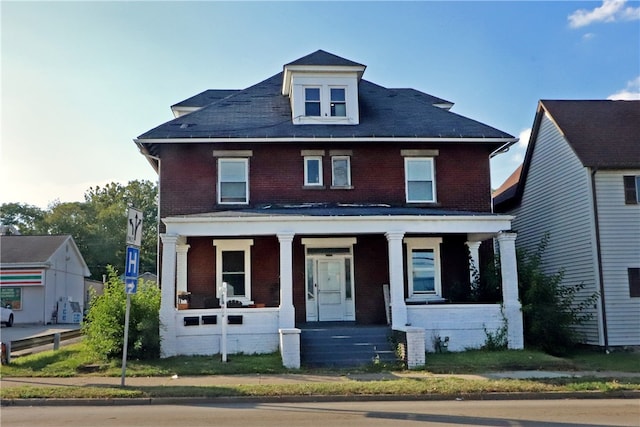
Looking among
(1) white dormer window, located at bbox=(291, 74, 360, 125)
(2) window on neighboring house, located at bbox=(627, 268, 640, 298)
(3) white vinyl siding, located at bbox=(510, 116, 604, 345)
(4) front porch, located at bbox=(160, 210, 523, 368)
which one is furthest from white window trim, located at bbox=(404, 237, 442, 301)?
(2) window on neighboring house, located at bbox=(627, 268, 640, 298)

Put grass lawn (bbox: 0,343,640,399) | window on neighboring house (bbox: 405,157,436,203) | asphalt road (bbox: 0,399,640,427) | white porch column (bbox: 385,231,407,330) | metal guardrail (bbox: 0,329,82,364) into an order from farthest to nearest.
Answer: window on neighboring house (bbox: 405,157,436,203) → white porch column (bbox: 385,231,407,330) → metal guardrail (bbox: 0,329,82,364) → grass lawn (bbox: 0,343,640,399) → asphalt road (bbox: 0,399,640,427)

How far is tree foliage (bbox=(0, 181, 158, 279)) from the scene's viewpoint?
6569 centimetres

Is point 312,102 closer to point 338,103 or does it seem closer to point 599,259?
point 338,103

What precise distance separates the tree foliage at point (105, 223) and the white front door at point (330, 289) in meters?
44.0

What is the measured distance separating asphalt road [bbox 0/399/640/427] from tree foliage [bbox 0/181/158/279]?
172 feet

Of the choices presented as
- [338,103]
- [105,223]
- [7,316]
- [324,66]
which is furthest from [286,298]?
[105,223]

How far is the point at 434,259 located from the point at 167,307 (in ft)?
29.1

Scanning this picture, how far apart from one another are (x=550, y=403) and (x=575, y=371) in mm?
4028

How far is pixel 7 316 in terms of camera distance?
112ft

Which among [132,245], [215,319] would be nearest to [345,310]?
[215,319]

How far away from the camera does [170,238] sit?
17.3 metres

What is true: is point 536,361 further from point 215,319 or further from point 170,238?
point 170,238

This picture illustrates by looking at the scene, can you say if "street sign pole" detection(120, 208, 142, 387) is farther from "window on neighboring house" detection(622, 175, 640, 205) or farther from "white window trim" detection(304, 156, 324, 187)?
"window on neighboring house" detection(622, 175, 640, 205)

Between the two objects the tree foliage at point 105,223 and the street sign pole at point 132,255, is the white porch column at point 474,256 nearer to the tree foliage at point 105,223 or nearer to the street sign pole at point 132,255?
the street sign pole at point 132,255
